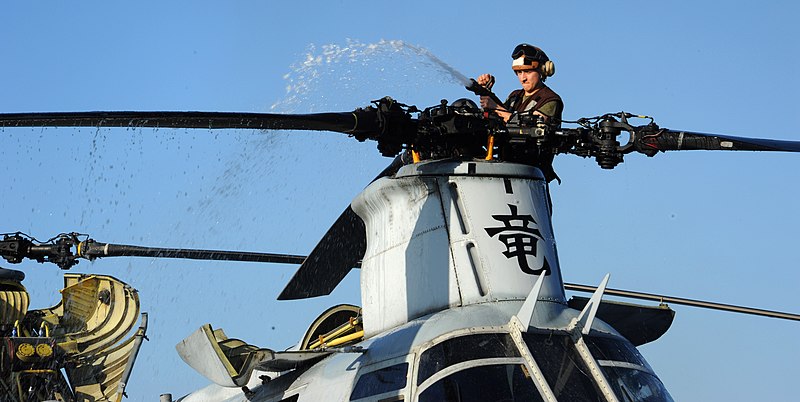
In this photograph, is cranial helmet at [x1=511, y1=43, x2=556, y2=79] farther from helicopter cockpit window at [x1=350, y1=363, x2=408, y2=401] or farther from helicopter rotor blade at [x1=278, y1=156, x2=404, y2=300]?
helicopter cockpit window at [x1=350, y1=363, x2=408, y2=401]

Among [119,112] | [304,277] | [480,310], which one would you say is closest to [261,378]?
[304,277]

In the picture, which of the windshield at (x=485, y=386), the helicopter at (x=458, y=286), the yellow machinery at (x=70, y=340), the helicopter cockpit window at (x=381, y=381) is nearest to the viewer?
the windshield at (x=485, y=386)

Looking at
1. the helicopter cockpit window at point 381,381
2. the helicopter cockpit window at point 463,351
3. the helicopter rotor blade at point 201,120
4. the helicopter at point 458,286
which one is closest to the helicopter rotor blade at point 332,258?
the helicopter at point 458,286

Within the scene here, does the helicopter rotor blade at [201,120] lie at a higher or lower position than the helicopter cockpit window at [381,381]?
higher

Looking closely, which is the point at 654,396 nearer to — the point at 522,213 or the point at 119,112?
the point at 522,213

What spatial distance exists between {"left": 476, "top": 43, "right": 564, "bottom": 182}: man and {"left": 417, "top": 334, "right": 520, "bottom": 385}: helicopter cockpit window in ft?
5.72

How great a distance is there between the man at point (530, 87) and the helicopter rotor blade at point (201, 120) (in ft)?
5.28

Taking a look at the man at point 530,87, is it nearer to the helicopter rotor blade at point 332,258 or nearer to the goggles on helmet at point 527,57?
the goggles on helmet at point 527,57

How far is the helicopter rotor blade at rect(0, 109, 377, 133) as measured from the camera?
709 centimetres

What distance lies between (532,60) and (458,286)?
2.14m

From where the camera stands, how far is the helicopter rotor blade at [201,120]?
7.09 meters

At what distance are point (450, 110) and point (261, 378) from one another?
2356 millimetres

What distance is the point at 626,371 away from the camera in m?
7.54

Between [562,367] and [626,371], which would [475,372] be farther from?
[626,371]
